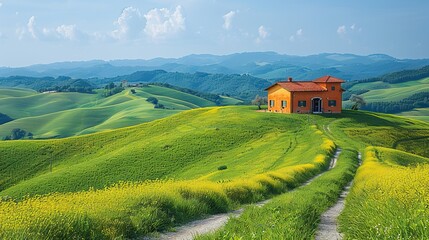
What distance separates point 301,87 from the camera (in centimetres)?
9350

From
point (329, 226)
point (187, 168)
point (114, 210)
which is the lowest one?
point (187, 168)

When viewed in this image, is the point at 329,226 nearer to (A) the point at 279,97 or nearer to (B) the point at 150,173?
(B) the point at 150,173

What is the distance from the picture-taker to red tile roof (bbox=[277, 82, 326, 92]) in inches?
3617

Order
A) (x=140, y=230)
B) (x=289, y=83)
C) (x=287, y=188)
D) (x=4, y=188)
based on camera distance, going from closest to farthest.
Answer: (x=140, y=230) < (x=287, y=188) < (x=4, y=188) < (x=289, y=83)

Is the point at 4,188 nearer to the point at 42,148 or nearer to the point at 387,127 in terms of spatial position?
the point at 42,148

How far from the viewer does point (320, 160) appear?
4516 centimetres

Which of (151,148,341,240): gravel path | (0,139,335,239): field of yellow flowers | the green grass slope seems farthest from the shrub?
(151,148,341,240): gravel path

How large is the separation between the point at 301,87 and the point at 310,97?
2.76 m

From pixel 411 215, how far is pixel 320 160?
36665 millimetres

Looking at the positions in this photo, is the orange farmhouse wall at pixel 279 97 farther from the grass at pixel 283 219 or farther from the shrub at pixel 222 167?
the grass at pixel 283 219

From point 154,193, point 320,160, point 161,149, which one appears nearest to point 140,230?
point 154,193

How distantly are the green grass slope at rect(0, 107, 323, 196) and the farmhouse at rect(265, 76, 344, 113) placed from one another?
5.82 meters

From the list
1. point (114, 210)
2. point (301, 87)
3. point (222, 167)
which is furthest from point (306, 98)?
point (114, 210)

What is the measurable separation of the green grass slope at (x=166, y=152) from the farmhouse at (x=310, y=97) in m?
5.82
